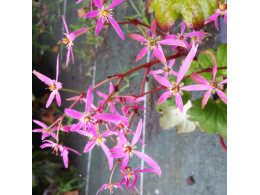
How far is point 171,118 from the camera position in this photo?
2.68 ft

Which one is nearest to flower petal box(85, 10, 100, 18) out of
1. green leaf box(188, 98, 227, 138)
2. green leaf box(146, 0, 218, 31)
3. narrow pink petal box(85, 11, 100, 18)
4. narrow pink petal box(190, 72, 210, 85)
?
narrow pink petal box(85, 11, 100, 18)

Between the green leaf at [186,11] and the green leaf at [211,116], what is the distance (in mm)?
255

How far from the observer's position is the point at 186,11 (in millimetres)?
434

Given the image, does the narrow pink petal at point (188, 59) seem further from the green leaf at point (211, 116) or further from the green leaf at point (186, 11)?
the green leaf at point (211, 116)

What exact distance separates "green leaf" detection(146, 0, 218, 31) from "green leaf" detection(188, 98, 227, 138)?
26 cm

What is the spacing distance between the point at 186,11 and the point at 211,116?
0.32 meters

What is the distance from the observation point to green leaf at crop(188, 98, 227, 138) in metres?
0.63

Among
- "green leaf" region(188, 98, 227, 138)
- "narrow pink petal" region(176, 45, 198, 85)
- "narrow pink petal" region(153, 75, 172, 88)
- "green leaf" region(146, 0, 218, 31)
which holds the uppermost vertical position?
"green leaf" region(146, 0, 218, 31)

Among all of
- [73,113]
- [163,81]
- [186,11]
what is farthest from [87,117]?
[186,11]

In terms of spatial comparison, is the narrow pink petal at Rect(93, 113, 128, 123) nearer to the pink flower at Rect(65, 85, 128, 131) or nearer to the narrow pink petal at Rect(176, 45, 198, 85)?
the pink flower at Rect(65, 85, 128, 131)
